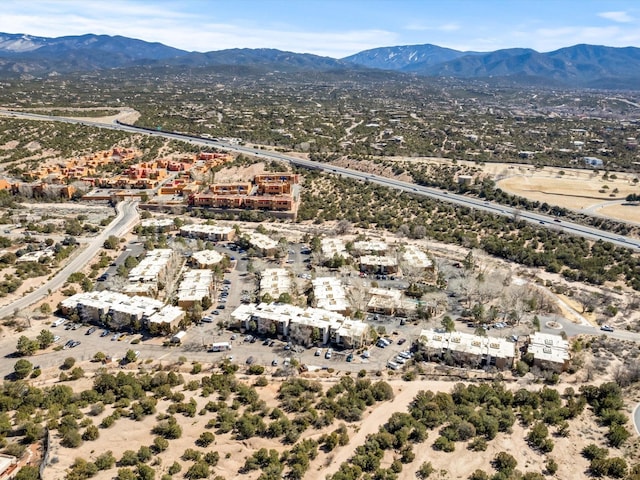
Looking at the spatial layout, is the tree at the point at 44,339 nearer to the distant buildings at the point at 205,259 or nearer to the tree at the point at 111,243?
the distant buildings at the point at 205,259

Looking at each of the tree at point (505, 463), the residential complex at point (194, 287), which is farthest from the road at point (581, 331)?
the residential complex at point (194, 287)

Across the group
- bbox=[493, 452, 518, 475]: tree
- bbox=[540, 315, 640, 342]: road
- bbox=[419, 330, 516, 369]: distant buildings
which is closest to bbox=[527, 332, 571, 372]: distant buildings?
bbox=[419, 330, 516, 369]: distant buildings

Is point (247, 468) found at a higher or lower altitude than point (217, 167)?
lower

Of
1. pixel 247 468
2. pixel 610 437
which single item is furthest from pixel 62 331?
pixel 610 437

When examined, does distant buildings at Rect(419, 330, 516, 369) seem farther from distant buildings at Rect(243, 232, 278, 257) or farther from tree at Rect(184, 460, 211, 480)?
distant buildings at Rect(243, 232, 278, 257)

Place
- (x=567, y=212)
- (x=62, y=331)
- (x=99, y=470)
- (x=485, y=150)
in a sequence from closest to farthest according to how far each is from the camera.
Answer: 1. (x=99, y=470)
2. (x=62, y=331)
3. (x=567, y=212)
4. (x=485, y=150)

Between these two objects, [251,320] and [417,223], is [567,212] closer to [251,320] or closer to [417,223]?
[417,223]

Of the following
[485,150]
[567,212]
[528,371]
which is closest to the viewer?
[528,371]
